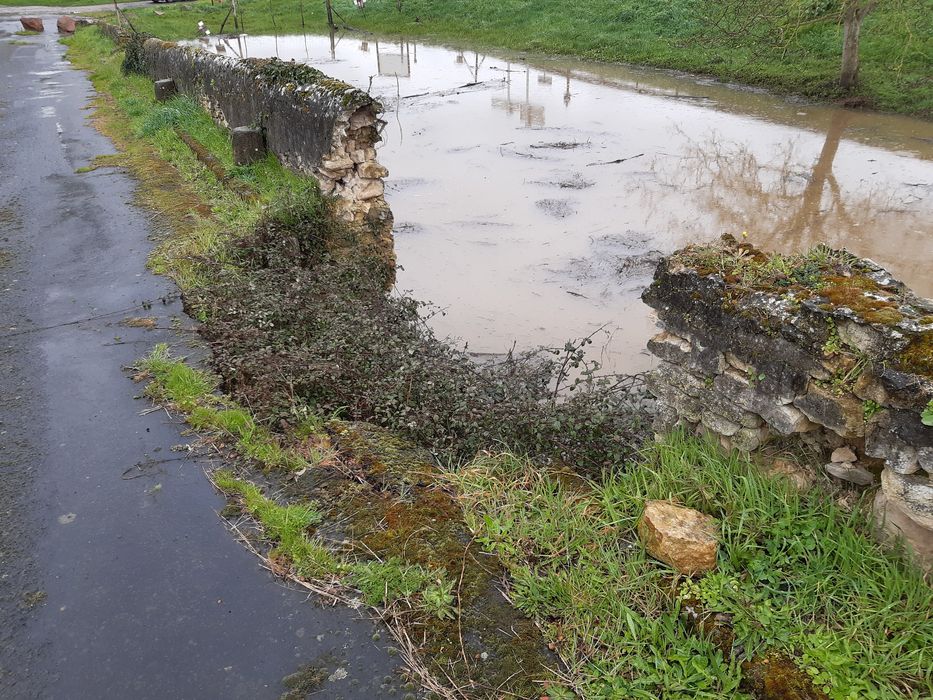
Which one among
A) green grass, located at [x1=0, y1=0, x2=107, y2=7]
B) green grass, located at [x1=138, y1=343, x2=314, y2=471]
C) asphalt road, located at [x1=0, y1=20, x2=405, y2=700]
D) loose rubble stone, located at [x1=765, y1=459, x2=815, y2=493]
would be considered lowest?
asphalt road, located at [x1=0, y1=20, x2=405, y2=700]

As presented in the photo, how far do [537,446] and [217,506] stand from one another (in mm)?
2077

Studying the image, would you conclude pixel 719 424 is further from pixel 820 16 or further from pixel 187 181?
pixel 820 16

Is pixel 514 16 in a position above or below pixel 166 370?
above

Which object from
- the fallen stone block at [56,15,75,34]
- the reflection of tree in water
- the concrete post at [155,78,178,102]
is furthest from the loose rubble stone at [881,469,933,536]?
the fallen stone block at [56,15,75,34]

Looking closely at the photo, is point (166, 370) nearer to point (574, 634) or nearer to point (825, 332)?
point (574, 634)

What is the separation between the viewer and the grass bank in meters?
2.95

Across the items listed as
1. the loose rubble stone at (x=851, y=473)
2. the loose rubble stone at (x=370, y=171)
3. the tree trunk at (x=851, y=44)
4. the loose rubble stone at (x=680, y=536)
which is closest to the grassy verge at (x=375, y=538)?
the loose rubble stone at (x=680, y=536)

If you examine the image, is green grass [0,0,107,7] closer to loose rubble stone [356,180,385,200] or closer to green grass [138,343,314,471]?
loose rubble stone [356,180,385,200]

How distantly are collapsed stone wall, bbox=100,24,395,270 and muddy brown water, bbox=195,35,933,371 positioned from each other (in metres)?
1.19

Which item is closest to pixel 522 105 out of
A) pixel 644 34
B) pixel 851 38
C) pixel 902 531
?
pixel 851 38

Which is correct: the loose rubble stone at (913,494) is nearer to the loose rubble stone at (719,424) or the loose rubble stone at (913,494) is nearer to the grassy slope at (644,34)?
the loose rubble stone at (719,424)

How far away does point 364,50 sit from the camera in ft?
89.9

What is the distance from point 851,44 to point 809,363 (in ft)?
55.8

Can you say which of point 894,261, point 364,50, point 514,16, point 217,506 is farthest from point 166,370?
point 514,16
